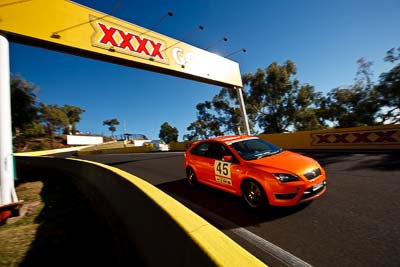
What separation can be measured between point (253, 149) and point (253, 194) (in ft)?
3.90

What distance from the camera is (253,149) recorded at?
483 centimetres

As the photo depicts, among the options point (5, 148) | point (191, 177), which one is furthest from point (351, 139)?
→ point (5, 148)

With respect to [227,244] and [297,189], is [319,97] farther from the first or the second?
[227,244]

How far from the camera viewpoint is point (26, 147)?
42406mm

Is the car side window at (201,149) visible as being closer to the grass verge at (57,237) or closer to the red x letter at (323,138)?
the grass verge at (57,237)

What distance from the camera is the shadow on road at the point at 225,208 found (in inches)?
141

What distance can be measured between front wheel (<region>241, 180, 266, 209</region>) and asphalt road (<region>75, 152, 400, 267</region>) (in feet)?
0.52

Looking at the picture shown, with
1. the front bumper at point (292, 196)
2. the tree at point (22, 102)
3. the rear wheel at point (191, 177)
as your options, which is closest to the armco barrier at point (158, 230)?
the front bumper at point (292, 196)

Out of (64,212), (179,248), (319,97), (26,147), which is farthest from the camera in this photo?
(26,147)

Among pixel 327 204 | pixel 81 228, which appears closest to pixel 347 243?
pixel 327 204

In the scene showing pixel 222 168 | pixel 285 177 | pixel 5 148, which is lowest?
pixel 285 177

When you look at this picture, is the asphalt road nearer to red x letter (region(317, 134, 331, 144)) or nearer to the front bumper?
the front bumper

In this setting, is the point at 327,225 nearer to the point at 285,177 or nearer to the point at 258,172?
the point at 285,177

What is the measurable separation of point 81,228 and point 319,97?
32.4m
